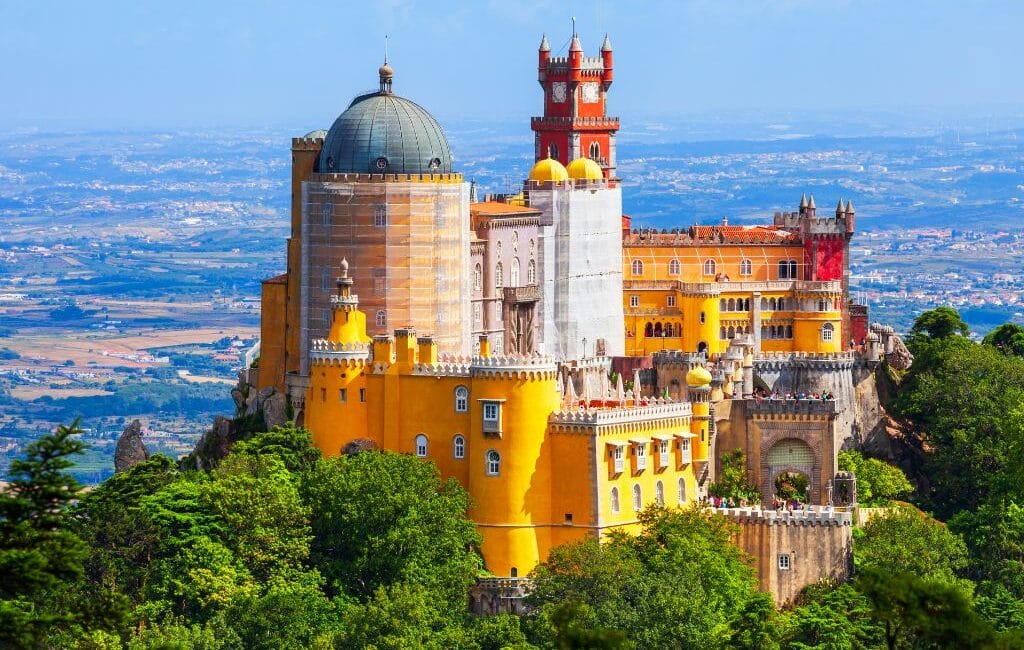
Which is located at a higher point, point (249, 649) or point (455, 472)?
point (455, 472)

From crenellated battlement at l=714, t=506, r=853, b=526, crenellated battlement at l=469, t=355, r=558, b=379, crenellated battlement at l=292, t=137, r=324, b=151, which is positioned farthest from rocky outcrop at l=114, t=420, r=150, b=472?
crenellated battlement at l=714, t=506, r=853, b=526

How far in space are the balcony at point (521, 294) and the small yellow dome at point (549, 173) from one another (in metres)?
6.10

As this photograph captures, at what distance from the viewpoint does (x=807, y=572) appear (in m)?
115

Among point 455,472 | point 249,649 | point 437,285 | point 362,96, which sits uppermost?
point 362,96

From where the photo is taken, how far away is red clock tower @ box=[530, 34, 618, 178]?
152m

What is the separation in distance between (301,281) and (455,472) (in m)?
14.5

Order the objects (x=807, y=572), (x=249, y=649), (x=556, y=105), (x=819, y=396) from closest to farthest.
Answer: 1. (x=249, y=649)
2. (x=807, y=572)
3. (x=819, y=396)
4. (x=556, y=105)

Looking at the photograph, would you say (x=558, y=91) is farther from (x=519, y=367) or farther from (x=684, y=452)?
(x=519, y=367)

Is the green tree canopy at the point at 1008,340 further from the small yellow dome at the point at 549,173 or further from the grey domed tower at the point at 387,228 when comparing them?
the grey domed tower at the point at 387,228

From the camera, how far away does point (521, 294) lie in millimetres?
131750

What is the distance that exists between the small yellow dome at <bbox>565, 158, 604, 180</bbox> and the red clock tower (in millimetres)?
12183

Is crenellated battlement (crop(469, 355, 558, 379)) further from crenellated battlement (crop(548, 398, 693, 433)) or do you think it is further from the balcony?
the balcony

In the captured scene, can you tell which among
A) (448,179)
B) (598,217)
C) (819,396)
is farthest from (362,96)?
(819,396)

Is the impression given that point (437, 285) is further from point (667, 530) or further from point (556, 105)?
point (556, 105)
